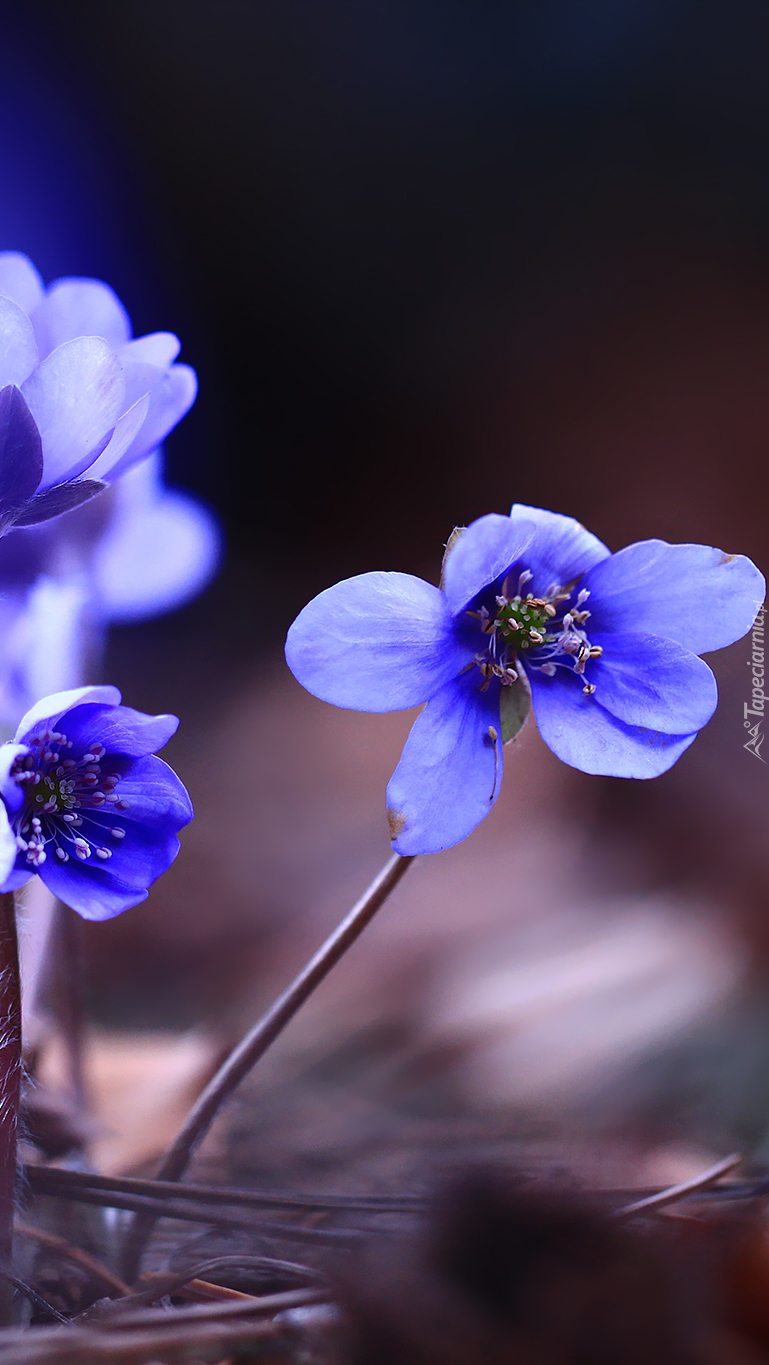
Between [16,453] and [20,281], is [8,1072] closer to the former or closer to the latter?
[16,453]

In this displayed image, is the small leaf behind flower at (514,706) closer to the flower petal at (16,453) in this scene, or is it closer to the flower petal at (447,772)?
the flower petal at (447,772)

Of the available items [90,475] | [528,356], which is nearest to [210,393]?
[528,356]

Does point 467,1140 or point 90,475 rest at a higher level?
point 90,475

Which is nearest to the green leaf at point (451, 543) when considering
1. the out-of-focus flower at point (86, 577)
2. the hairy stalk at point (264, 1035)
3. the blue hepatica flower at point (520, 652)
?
the blue hepatica flower at point (520, 652)

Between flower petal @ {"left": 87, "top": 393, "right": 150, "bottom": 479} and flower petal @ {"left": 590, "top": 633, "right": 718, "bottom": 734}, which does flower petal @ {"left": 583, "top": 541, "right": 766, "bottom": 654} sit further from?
flower petal @ {"left": 87, "top": 393, "right": 150, "bottom": 479}

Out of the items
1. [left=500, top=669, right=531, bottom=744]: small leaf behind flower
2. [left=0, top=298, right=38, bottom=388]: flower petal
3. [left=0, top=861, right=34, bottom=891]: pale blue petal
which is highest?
[left=0, top=298, right=38, bottom=388]: flower petal

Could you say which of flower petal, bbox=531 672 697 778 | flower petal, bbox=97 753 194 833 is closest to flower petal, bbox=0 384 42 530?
flower petal, bbox=97 753 194 833

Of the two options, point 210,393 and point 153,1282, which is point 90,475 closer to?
point 153,1282
